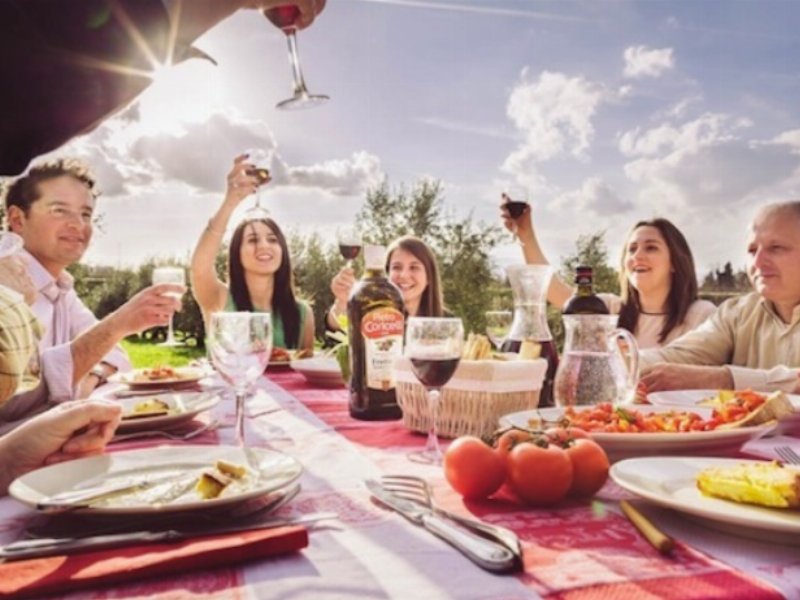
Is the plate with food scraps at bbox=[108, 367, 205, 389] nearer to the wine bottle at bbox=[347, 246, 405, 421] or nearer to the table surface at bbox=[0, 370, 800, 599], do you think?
the wine bottle at bbox=[347, 246, 405, 421]

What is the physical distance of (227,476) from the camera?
963 millimetres

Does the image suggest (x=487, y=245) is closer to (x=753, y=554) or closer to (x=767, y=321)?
(x=767, y=321)

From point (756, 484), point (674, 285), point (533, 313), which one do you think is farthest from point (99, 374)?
point (674, 285)

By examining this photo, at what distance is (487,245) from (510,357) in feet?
55.7

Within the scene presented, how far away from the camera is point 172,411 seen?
1665 mm

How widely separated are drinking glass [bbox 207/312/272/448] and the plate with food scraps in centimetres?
103

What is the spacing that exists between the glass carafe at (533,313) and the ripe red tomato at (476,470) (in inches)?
30.5

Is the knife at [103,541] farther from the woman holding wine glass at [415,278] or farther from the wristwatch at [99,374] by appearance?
the woman holding wine glass at [415,278]

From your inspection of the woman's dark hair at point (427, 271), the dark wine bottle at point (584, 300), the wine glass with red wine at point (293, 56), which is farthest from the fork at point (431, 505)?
the woman's dark hair at point (427, 271)

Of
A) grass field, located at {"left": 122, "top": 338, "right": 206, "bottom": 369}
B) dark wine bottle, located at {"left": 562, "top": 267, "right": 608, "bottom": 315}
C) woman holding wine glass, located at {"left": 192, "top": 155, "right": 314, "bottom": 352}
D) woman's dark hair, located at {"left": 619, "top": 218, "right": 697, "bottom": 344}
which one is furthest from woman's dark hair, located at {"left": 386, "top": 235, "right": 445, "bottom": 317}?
grass field, located at {"left": 122, "top": 338, "right": 206, "bottom": 369}

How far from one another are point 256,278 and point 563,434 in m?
4.09

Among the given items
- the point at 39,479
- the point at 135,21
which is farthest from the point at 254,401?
the point at 135,21

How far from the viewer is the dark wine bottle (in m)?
2.16

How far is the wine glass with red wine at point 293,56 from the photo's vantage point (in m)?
2.42
